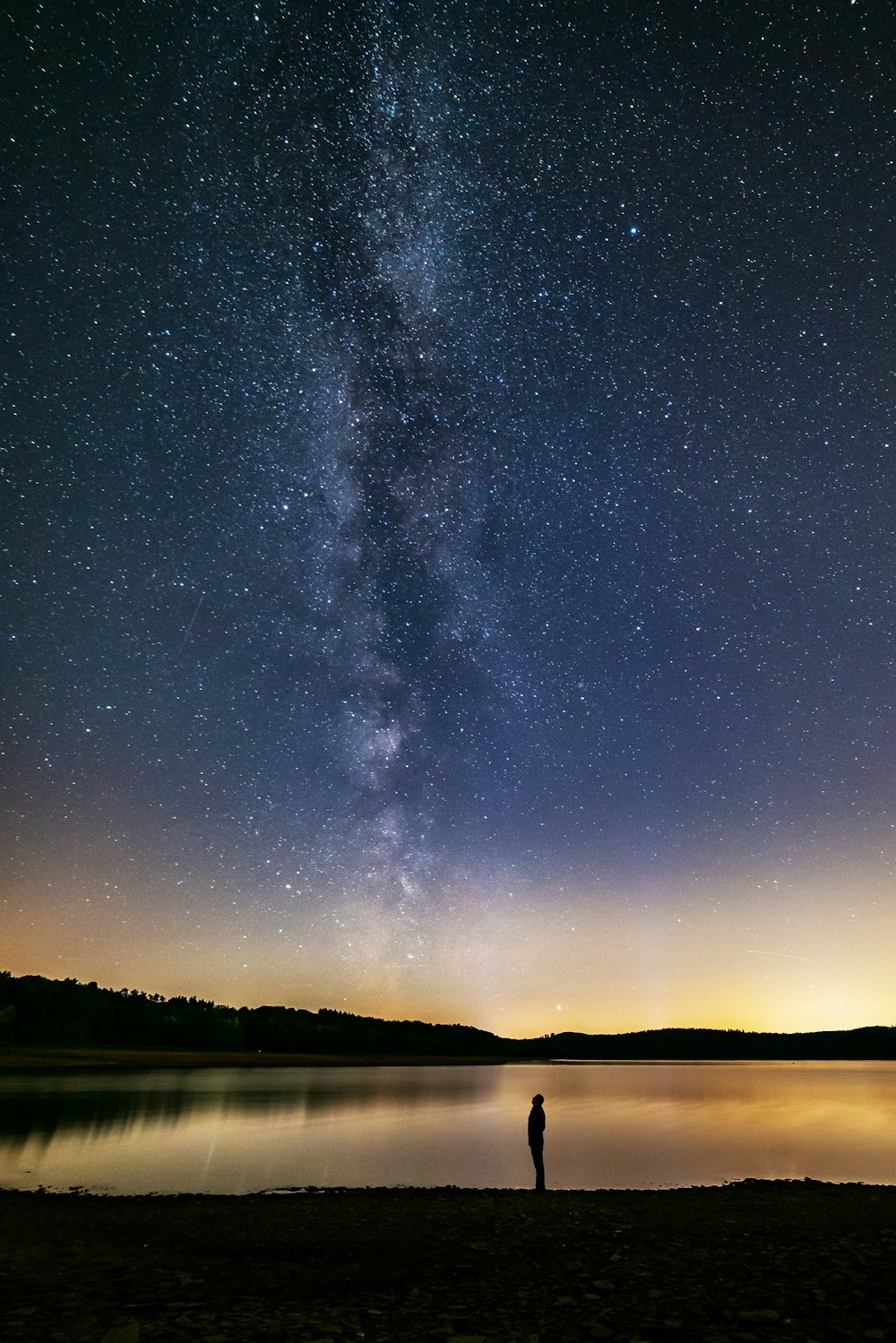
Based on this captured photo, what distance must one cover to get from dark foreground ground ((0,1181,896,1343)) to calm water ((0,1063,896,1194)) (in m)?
7.21

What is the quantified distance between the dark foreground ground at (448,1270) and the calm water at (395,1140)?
284 inches

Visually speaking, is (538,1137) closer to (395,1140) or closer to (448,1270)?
(448,1270)

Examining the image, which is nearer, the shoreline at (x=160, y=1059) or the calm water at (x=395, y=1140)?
the calm water at (x=395, y=1140)

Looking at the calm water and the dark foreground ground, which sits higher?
the dark foreground ground

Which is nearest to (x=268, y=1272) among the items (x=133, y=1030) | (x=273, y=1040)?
(x=133, y=1030)

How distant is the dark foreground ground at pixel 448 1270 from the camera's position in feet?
25.2

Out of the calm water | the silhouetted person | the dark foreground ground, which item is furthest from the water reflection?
the silhouetted person

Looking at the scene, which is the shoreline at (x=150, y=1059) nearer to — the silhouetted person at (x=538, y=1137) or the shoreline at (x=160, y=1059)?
the shoreline at (x=160, y=1059)

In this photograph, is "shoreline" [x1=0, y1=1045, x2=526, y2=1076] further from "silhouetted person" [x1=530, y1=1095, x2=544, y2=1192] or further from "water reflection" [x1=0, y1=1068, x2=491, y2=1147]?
"silhouetted person" [x1=530, y1=1095, x2=544, y2=1192]

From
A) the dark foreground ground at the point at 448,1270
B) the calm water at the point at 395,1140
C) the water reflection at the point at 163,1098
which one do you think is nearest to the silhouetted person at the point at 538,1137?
the dark foreground ground at the point at 448,1270

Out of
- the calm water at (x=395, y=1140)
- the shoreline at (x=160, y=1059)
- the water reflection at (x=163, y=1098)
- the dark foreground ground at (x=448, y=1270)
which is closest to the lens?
the dark foreground ground at (x=448, y=1270)

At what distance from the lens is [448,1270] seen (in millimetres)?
10062

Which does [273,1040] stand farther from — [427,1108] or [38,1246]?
[38,1246]

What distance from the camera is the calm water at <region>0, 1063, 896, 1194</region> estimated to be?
2258 cm
